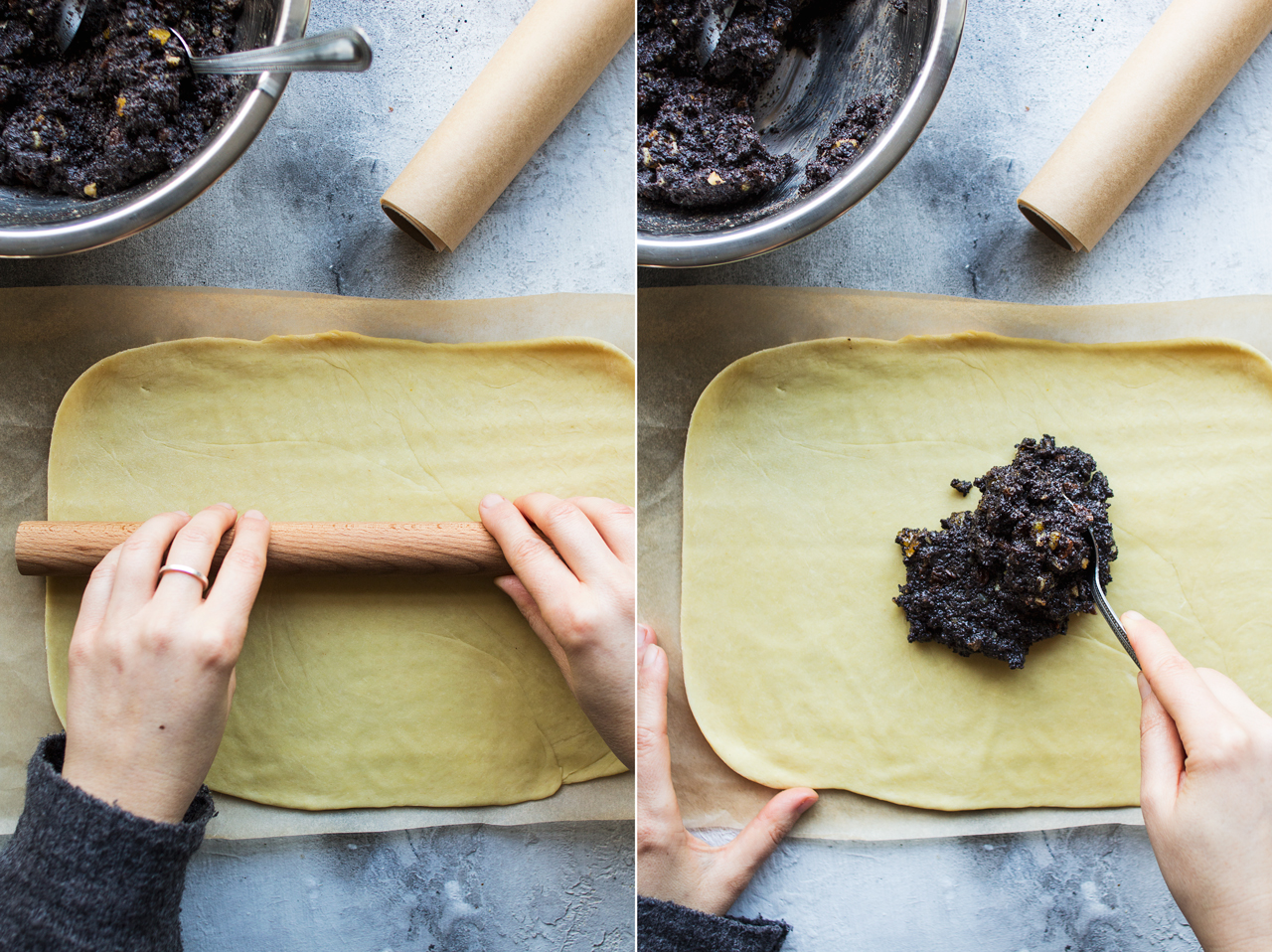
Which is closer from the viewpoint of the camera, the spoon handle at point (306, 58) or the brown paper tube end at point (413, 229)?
the spoon handle at point (306, 58)

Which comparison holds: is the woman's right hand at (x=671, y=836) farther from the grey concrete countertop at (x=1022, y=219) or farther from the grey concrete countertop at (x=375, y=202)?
the grey concrete countertop at (x=375, y=202)

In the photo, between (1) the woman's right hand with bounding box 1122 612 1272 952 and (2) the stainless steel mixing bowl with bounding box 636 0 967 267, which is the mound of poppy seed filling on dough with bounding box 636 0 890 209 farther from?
(1) the woman's right hand with bounding box 1122 612 1272 952

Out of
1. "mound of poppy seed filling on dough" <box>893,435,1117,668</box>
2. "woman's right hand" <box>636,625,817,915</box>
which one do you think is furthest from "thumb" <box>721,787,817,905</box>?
"mound of poppy seed filling on dough" <box>893,435,1117,668</box>

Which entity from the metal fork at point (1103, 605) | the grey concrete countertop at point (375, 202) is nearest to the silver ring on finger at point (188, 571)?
the grey concrete countertop at point (375, 202)

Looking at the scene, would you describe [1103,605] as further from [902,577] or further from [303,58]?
[303,58]

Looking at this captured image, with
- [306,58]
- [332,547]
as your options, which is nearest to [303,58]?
[306,58]

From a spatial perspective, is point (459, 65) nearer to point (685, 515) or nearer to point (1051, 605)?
point (685, 515)
